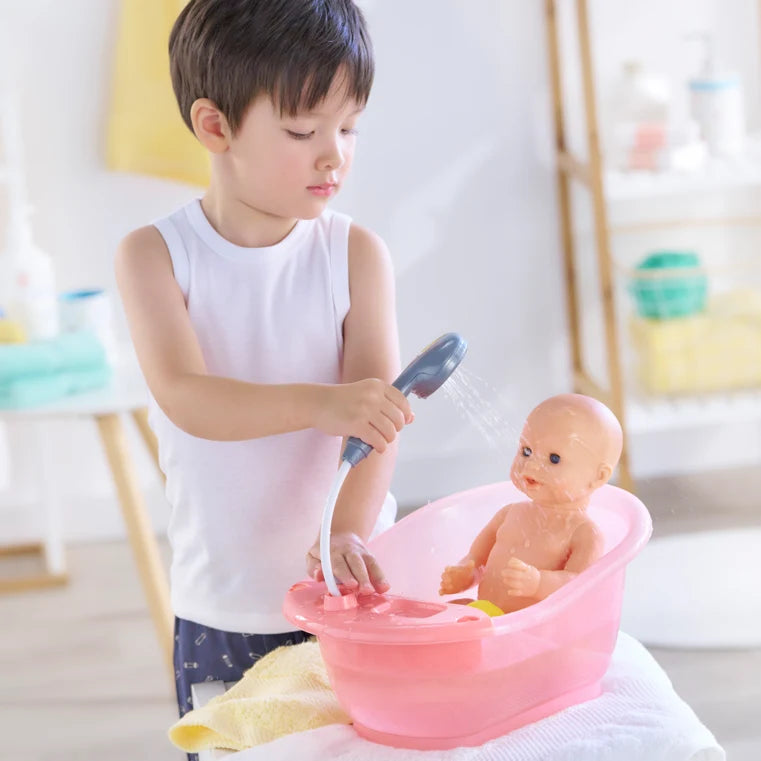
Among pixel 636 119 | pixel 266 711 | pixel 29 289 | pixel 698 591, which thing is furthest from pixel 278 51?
pixel 636 119

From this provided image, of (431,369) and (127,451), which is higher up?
(431,369)

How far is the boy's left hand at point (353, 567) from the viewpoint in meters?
0.82

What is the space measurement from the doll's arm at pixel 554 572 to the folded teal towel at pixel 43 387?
49.4 inches

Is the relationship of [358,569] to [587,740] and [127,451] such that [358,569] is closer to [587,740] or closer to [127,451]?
[587,740]

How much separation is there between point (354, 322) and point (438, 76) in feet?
5.35

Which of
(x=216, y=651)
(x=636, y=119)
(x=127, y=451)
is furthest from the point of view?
(x=636, y=119)

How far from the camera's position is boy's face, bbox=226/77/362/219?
904 millimetres

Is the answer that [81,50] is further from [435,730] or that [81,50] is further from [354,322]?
[435,730]

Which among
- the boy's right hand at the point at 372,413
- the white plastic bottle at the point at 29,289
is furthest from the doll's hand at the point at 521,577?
the white plastic bottle at the point at 29,289

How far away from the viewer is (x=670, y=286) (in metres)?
2.41

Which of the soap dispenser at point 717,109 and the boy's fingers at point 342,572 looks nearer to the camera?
the boy's fingers at point 342,572

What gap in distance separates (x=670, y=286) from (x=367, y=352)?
150 centimetres

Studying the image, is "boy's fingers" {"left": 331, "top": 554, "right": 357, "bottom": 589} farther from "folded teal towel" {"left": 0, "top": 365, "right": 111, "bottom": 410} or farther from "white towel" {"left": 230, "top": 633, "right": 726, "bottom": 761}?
"folded teal towel" {"left": 0, "top": 365, "right": 111, "bottom": 410}

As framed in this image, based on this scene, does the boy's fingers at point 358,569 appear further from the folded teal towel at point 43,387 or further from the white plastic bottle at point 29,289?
the white plastic bottle at point 29,289
